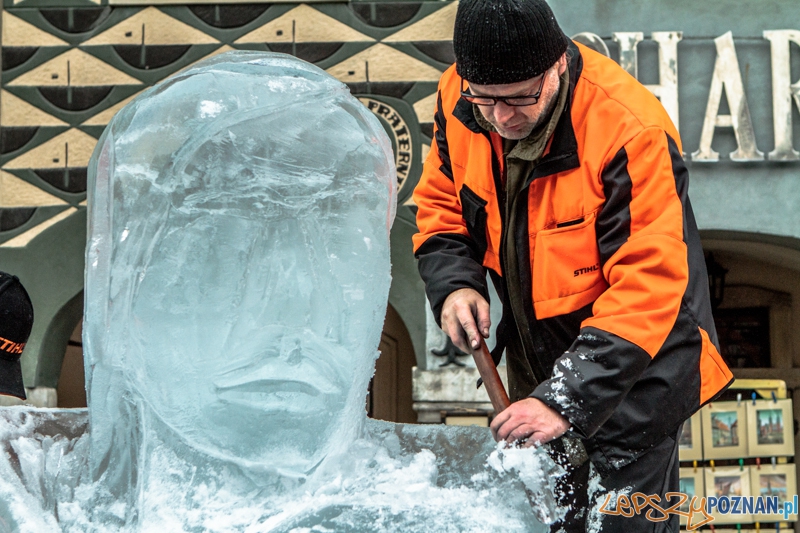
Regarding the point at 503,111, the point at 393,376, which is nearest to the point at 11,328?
the point at 503,111

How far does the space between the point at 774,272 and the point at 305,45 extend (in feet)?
11.9

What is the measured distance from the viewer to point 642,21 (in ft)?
17.0

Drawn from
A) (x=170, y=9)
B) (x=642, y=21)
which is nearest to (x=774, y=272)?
(x=642, y=21)

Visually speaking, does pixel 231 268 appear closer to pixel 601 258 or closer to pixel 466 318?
pixel 466 318

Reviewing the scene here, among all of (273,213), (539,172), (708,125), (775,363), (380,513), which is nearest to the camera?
(380,513)

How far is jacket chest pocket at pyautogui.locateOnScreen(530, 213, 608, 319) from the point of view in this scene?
1659mm

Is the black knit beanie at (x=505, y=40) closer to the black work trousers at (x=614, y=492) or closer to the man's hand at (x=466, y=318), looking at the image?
→ the man's hand at (x=466, y=318)

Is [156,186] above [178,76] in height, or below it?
below

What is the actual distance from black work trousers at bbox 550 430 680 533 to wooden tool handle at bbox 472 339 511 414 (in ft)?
0.52

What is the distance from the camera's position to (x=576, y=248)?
167 cm

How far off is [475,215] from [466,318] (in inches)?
9.2

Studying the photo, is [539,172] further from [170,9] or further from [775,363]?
[775,363]

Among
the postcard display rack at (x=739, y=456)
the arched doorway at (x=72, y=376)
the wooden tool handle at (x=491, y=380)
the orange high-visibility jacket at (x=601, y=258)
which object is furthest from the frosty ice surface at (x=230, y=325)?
the arched doorway at (x=72, y=376)

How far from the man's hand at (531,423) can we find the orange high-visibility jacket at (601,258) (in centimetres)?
2
